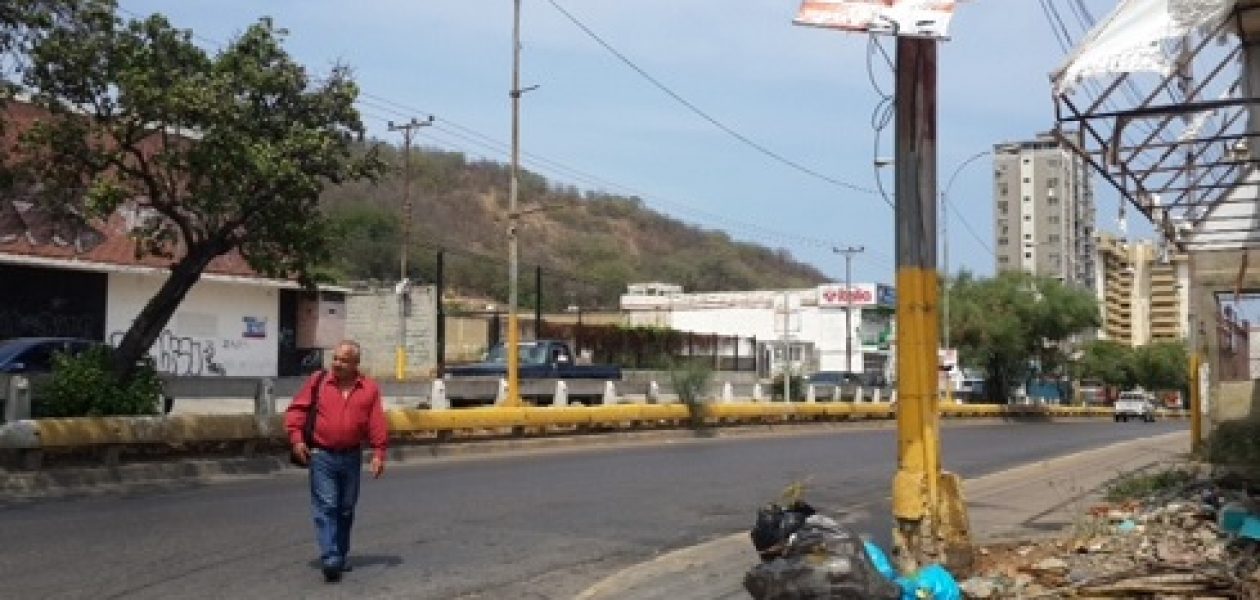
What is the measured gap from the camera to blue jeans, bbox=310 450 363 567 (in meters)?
8.64

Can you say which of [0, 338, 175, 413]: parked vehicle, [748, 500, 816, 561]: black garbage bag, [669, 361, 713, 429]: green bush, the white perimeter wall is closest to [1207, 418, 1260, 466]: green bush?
[748, 500, 816, 561]: black garbage bag

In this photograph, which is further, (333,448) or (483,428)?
(483,428)

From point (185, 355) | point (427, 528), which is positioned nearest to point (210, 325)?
point (185, 355)

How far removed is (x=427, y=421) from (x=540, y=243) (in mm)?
100973

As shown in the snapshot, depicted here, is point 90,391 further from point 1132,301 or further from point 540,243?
point 1132,301

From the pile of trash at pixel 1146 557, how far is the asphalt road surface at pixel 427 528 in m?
2.57

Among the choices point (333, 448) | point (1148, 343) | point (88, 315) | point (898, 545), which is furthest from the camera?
point (1148, 343)

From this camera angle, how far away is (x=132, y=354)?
17.1 meters

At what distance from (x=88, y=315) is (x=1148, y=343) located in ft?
325

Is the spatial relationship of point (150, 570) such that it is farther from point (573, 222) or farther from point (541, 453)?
point (573, 222)

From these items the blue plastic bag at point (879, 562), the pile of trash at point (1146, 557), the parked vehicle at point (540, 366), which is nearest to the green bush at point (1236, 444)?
the pile of trash at point (1146, 557)

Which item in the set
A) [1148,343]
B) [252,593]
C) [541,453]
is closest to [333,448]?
[252,593]

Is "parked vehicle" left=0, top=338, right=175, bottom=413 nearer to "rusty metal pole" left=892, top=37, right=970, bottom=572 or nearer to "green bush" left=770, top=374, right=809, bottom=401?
"rusty metal pole" left=892, top=37, right=970, bottom=572

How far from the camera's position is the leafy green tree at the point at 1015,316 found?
2371 inches
